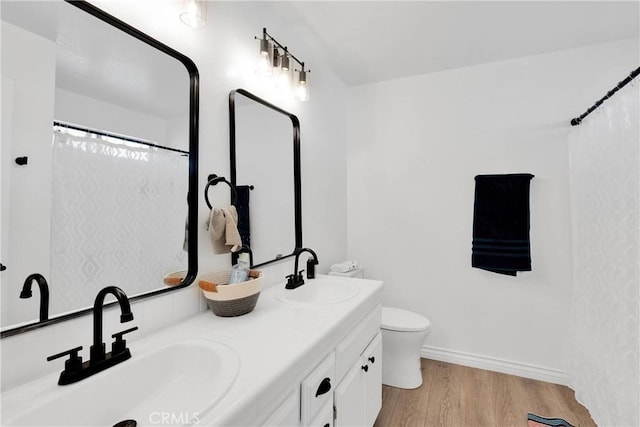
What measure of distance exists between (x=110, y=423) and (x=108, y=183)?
2.16 ft

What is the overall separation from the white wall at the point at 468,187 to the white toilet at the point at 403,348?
0.49 meters

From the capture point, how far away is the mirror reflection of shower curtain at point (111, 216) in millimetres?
848

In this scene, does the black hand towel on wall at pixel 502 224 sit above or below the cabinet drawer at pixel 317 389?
above

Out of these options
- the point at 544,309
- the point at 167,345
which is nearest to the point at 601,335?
the point at 544,309

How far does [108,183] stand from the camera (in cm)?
96

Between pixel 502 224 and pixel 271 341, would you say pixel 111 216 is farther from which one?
pixel 502 224

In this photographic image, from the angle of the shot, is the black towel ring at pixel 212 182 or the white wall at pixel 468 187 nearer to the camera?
the black towel ring at pixel 212 182

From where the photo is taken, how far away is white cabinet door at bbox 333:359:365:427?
120 centimetres

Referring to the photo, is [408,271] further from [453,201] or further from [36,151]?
[36,151]

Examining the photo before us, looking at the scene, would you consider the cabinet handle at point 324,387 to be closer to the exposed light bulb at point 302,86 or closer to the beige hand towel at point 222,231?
the beige hand towel at point 222,231

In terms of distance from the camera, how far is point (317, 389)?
1.01 meters

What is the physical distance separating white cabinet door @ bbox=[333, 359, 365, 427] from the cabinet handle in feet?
0.39

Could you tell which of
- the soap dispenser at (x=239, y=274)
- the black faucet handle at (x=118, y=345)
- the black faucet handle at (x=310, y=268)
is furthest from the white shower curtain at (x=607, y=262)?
the black faucet handle at (x=118, y=345)

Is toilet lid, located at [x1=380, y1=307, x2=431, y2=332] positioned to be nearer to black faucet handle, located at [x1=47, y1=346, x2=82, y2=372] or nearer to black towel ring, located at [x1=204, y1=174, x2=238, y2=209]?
black towel ring, located at [x1=204, y1=174, x2=238, y2=209]
